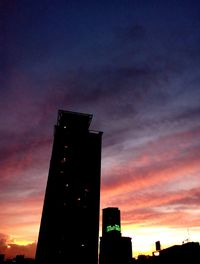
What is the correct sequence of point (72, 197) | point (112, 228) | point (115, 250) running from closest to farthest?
point (72, 197) < point (112, 228) < point (115, 250)

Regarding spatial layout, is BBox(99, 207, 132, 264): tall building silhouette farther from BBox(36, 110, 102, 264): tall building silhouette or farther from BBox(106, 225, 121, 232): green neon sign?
BBox(36, 110, 102, 264): tall building silhouette

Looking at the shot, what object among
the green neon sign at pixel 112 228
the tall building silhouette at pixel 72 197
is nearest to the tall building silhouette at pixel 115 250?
the green neon sign at pixel 112 228

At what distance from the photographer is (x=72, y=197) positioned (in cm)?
7562

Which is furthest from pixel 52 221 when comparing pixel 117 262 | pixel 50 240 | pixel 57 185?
pixel 117 262

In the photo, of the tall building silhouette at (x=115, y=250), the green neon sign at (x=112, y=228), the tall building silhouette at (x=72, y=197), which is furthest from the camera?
the tall building silhouette at (x=115, y=250)

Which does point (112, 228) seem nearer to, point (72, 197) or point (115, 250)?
point (115, 250)

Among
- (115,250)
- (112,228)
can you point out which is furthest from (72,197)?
(115,250)

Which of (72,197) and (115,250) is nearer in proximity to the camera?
(72,197)

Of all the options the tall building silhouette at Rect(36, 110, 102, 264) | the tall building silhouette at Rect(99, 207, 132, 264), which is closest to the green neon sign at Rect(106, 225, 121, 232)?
the tall building silhouette at Rect(99, 207, 132, 264)

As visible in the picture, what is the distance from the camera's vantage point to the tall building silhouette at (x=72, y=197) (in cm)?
6775

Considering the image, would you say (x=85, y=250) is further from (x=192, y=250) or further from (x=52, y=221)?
(x=192, y=250)

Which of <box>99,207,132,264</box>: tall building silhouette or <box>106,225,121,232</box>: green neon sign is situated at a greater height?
<box>106,225,121,232</box>: green neon sign

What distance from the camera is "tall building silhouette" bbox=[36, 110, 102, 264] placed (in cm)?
6775

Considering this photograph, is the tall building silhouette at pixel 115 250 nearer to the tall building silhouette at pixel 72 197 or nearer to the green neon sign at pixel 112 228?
the green neon sign at pixel 112 228
